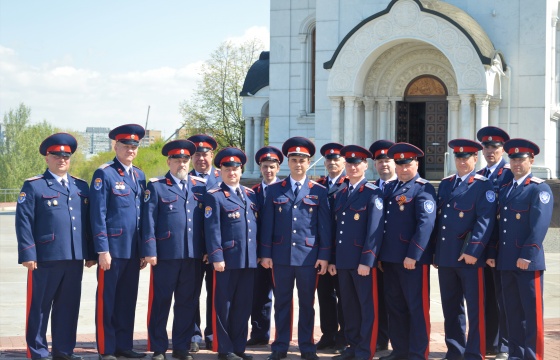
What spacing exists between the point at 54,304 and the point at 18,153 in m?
73.2

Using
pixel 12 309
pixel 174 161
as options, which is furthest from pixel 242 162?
pixel 12 309

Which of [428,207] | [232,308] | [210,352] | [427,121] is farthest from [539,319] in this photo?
[427,121]

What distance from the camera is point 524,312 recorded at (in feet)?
27.5

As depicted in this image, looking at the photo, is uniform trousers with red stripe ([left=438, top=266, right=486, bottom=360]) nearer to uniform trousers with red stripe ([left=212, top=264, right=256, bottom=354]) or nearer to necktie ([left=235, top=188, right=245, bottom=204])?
uniform trousers with red stripe ([left=212, top=264, right=256, bottom=354])

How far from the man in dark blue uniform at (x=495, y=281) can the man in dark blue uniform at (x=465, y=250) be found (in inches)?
11.6

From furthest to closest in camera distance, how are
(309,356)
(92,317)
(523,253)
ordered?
1. (92,317)
2. (309,356)
3. (523,253)

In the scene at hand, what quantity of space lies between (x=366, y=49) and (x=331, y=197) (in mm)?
13935

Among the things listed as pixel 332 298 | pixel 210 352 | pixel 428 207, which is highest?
pixel 428 207

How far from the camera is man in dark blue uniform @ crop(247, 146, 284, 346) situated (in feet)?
30.7

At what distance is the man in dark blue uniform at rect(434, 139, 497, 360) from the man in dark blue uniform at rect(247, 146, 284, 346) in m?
1.82

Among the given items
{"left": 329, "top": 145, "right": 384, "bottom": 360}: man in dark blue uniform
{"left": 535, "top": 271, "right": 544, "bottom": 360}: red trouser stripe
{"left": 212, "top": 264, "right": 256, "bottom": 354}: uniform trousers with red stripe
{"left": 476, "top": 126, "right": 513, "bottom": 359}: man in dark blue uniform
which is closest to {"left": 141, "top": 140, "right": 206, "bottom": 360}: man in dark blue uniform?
{"left": 212, "top": 264, "right": 256, "bottom": 354}: uniform trousers with red stripe

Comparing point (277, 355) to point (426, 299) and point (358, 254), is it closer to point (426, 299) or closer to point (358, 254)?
→ point (358, 254)

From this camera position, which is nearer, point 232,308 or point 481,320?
point 481,320

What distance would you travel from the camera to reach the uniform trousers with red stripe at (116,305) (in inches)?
340
